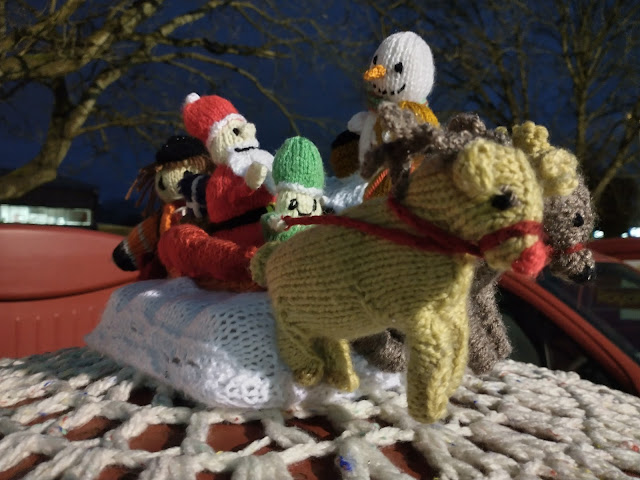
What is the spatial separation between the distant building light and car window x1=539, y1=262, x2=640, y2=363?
113 inches

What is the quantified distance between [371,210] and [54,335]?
994 millimetres

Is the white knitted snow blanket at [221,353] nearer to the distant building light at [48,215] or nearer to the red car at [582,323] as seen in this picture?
the red car at [582,323]

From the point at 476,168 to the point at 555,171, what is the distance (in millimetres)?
64

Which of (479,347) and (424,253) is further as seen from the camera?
(479,347)

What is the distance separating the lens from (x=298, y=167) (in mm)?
465

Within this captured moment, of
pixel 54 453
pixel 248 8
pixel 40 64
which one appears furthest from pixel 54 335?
pixel 248 8

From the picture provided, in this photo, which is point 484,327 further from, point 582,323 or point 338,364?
point 582,323

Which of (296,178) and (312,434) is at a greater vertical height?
(296,178)

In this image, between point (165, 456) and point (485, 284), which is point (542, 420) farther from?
point (165, 456)

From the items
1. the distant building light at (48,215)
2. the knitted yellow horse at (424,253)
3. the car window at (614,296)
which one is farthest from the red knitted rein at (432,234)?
the distant building light at (48,215)

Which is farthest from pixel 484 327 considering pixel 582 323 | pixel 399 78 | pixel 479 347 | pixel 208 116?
pixel 582 323

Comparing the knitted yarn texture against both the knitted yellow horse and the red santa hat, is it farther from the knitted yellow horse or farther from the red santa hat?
the red santa hat

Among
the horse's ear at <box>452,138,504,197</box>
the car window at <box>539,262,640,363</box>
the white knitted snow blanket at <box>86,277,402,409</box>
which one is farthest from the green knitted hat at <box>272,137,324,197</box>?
the car window at <box>539,262,640,363</box>

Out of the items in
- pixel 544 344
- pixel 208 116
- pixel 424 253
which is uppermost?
pixel 208 116
